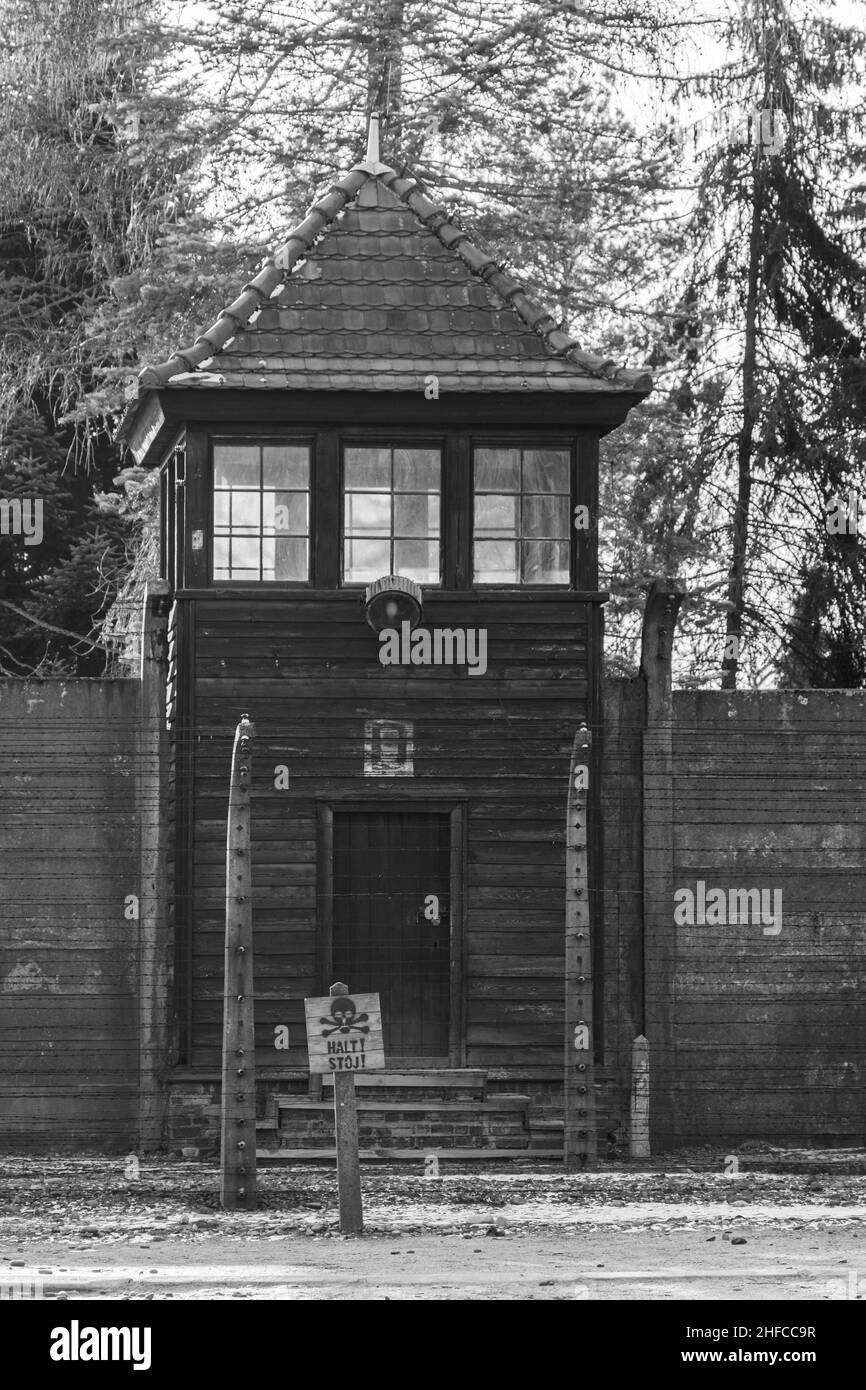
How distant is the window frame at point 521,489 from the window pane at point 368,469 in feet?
1.98

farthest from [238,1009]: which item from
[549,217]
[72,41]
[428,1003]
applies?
[72,41]

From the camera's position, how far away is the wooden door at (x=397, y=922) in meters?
16.8

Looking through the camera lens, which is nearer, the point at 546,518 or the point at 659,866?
the point at 659,866

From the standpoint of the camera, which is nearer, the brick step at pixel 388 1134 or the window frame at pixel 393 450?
the brick step at pixel 388 1134

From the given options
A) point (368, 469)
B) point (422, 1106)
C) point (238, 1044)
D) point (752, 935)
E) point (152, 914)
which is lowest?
point (422, 1106)

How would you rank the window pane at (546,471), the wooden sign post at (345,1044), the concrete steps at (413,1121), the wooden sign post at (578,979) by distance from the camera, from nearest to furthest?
the wooden sign post at (345,1044) → the wooden sign post at (578,979) → the concrete steps at (413,1121) → the window pane at (546,471)

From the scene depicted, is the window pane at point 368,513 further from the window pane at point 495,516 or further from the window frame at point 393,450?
the window pane at point 495,516

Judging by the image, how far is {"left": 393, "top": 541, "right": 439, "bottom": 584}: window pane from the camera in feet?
55.7

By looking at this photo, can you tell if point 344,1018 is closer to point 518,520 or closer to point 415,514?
point 415,514

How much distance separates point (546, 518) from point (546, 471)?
354 mm

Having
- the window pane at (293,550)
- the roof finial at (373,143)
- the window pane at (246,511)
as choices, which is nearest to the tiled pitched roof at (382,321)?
the roof finial at (373,143)

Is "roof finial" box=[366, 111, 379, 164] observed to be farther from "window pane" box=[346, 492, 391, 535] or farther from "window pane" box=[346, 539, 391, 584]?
"window pane" box=[346, 539, 391, 584]

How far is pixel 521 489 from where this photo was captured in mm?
17156

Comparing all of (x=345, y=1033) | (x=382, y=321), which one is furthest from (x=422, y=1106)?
(x=382, y=321)
